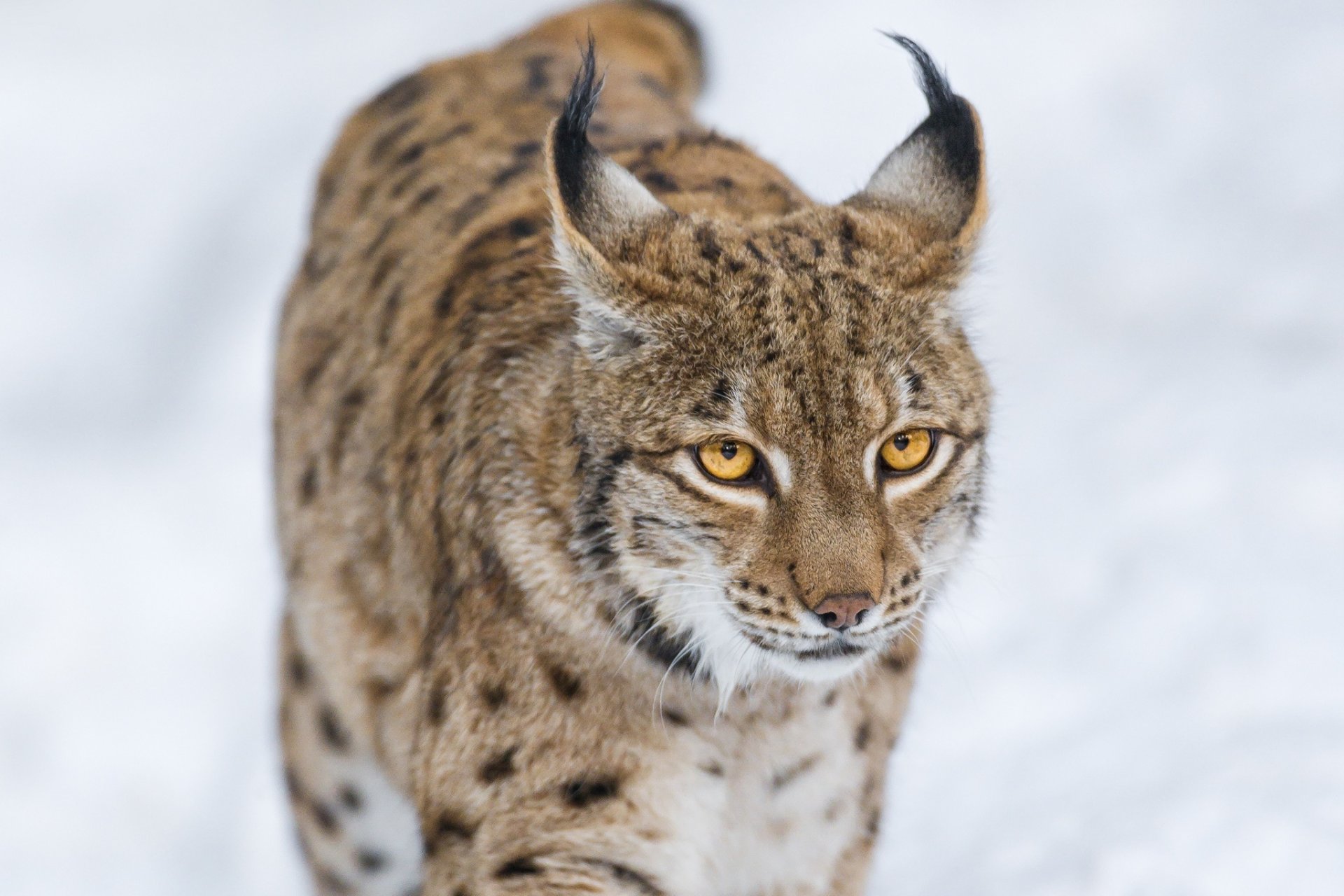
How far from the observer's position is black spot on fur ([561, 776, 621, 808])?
11.1 feet

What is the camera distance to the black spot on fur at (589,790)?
11.1 feet

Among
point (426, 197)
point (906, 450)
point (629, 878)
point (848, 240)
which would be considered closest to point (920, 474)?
point (906, 450)

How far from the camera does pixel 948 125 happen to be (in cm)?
341

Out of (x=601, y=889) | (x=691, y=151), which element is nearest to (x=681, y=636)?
(x=601, y=889)

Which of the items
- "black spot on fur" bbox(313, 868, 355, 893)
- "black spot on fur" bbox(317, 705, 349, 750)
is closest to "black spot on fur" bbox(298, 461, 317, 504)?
"black spot on fur" bbox(317, 705, 349, 750)

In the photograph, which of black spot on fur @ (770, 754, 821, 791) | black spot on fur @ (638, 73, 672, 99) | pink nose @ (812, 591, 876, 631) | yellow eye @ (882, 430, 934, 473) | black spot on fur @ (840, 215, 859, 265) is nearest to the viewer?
pink nose @ (812, 591, 876, 631)

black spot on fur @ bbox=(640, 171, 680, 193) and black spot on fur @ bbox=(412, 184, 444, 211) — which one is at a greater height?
black spot on fur @ bbox=(640, 171, 680, 193)

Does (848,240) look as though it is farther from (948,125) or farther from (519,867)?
(519,867)

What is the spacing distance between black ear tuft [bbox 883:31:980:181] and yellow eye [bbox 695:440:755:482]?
2.49 ft

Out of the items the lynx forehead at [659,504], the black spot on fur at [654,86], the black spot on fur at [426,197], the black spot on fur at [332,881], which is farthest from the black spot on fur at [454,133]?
the black spot on fur at [332,881]

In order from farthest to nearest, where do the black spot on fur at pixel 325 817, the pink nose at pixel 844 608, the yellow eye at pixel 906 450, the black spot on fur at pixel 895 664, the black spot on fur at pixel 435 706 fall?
1. the black spot on fur at pixel 325 817
2. the black spot on fur at pixel 895 664
3. the black spot on fur at pixel 435 706
4. the yellow eye at pixel 906 450
5. the pink nose at pixel 844 608

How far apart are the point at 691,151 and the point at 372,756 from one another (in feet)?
5.65

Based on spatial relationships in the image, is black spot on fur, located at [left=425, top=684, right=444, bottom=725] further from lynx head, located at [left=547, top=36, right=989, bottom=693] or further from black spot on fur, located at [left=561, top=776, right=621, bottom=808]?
lynx head, located at [left=547, top=36, right=989, bottom=693]

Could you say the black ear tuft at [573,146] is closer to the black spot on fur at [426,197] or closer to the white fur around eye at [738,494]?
the white fur around eye at [738,494]
